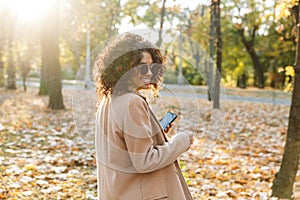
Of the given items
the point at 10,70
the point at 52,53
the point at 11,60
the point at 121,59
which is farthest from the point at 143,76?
the point at 10,70

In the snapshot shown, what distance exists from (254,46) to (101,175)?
35454mm

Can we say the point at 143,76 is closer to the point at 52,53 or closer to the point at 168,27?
the point at 168,27

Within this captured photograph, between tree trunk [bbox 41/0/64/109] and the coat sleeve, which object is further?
tree trunk [bbox 41/0/64/109]

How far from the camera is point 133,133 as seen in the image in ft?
7.35

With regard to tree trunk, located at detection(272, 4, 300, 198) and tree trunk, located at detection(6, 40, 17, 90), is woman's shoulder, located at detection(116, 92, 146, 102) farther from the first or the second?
tree trunk, located at detection(6, 40, 17, 90)

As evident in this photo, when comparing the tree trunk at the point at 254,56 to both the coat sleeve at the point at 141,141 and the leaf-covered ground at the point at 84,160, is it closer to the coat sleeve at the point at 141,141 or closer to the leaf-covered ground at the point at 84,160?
the leaf-covered ground at the point at 84,160

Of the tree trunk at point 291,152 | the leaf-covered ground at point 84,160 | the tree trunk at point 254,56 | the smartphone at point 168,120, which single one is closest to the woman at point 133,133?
the smartphone at point 168,120

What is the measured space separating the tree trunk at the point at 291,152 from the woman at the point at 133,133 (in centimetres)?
289

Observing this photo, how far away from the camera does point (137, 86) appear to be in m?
2.39

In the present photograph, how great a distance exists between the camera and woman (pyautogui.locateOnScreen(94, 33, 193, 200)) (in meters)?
2.27

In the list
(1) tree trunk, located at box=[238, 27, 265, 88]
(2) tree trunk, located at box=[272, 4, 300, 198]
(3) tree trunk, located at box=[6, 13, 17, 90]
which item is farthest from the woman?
(1) tree trunk, located at box=[238, 27, 265, 88]

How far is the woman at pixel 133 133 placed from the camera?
227 centimetres

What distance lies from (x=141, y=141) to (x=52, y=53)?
11.7 metres

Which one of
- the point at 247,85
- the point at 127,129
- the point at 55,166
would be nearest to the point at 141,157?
the point at 127,129
